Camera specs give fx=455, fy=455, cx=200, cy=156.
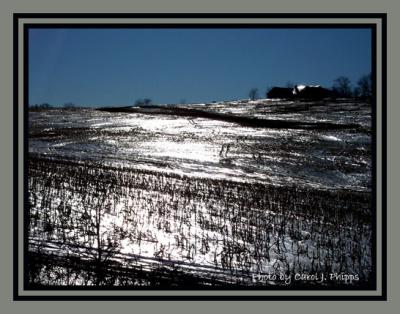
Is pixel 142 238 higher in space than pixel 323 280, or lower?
higher

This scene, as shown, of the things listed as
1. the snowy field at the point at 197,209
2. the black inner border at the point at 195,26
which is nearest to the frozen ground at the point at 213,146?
the snowy field at the point at 197,209

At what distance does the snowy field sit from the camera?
5.89 m

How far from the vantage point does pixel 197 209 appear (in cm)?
774

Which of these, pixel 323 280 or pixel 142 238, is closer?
pixel 323 280

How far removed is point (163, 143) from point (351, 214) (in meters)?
6.21

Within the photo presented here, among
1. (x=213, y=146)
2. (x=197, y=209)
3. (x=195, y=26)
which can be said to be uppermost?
(x=195, y=26)

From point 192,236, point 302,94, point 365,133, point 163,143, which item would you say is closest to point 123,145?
point 163,143

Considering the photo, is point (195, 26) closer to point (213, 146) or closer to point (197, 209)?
point (197, 209)

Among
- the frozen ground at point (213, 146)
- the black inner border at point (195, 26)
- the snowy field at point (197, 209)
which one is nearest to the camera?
the black inner border at point (195, 26)

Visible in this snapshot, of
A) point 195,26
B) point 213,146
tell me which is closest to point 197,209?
point 195,26

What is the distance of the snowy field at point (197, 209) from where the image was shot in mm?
5887

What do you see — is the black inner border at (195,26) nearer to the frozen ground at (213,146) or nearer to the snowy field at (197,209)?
the snowy field at (197,209)

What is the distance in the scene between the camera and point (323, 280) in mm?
5855

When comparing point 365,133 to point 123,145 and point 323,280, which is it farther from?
point 323,280
